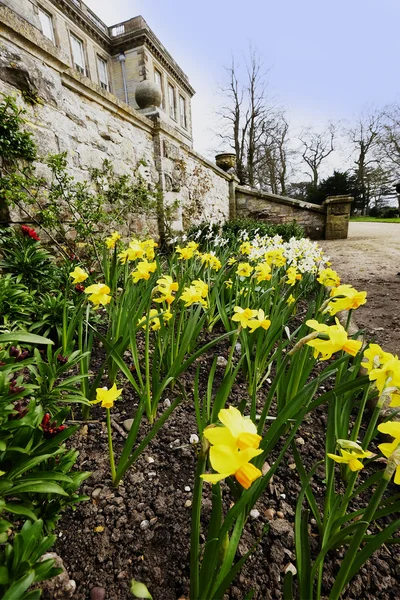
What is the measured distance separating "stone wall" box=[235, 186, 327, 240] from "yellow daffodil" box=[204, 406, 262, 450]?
9.32m

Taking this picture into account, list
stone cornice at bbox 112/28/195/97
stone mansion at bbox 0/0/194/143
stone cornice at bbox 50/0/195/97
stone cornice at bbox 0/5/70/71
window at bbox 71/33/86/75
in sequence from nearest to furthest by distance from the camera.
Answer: stone cornice at bbox 0/5/70/71 < stone mansion at bbox 0/0/194/143 < stone cornice at bbox 50/0/195/97 < window at bbox 71/33/86/75 < stone cornice at bbox 112/28/195/97

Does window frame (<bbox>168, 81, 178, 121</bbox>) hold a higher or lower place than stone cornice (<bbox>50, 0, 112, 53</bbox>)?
lower

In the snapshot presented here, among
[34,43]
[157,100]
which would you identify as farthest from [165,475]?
[157,100]

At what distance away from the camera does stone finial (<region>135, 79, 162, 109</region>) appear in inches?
193

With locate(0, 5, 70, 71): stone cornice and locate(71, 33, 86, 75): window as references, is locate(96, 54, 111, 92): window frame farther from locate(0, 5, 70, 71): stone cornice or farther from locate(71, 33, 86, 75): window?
locate(0, 5, 70, 71): stone cornice

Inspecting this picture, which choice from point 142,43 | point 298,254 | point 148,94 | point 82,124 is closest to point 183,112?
point 142,43

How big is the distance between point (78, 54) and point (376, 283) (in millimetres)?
21915

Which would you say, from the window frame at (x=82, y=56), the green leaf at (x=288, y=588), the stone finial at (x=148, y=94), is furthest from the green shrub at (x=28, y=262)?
the window frame at (x=82, y=56)

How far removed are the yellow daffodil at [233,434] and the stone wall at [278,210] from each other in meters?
Result: 9.32

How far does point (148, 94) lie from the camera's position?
496cm

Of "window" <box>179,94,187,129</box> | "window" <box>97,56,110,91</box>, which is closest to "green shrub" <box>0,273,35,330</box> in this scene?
"window" <box>97,56,110,91</box>

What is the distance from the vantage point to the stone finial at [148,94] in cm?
491

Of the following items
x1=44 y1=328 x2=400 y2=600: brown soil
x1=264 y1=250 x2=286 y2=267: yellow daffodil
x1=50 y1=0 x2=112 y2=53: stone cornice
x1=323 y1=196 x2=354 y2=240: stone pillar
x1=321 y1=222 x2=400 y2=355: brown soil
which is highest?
x1=50 y1=0 x2=112 y2=53: stone cornice

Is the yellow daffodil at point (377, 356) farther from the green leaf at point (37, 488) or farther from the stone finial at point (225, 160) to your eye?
the stone finial at point (225, 160)
